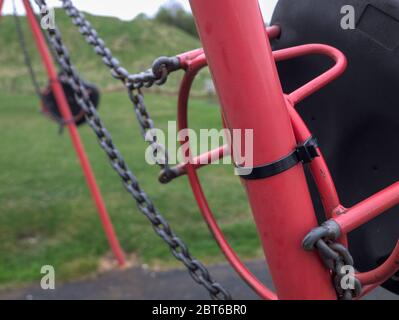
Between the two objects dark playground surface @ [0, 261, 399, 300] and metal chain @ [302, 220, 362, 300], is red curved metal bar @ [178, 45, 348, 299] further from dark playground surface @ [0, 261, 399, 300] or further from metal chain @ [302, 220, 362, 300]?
dark playground surface @ [0, 261, 399, 300]

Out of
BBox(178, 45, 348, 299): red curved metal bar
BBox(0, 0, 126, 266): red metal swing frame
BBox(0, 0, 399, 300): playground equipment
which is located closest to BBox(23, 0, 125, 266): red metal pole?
BBox(0, 0, 126, 266): red metal swing frame

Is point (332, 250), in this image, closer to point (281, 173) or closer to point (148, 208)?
point (281, 173)

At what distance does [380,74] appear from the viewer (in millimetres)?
865

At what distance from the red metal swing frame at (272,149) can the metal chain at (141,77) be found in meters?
0.18

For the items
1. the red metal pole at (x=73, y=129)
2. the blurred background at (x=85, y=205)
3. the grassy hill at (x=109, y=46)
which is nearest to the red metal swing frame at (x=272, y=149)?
the blurred background at (x=85, y=205)

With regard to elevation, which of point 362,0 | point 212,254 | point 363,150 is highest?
point 362,0

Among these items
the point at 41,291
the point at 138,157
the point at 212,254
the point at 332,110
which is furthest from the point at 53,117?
the point at 332,110

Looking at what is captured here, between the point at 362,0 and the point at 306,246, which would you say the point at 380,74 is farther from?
the point at 306,246

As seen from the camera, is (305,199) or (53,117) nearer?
(305,199)

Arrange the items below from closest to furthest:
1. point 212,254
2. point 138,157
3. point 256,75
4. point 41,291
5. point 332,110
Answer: point 256,75
point 332,110
point 41,291
point 212,254
point 138,157

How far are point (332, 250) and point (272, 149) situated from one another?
0.55 ft

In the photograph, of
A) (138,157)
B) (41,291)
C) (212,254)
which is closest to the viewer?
(41,291)

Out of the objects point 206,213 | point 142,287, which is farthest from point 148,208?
point 142,287
